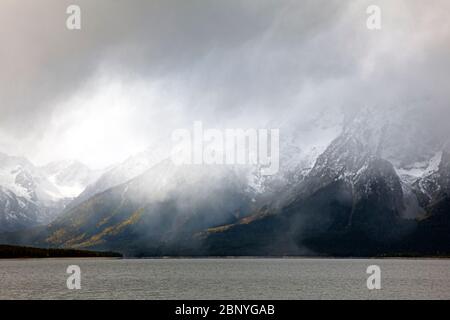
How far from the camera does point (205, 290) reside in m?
149

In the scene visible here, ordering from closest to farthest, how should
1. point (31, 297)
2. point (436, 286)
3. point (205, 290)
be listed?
point (31, 297) < point (205, 290) < point (436, 286)
